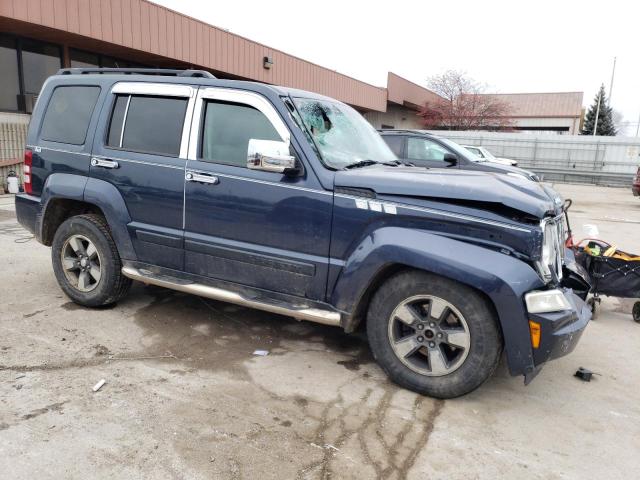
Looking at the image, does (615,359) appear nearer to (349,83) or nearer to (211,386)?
(211,386)

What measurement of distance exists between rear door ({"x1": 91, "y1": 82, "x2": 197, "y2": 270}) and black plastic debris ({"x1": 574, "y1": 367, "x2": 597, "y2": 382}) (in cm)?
319

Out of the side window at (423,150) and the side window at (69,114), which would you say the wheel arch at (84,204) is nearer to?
the side window at (69,114)

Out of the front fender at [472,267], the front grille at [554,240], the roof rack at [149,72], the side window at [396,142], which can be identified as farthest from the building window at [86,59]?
the front grille at [554,240]

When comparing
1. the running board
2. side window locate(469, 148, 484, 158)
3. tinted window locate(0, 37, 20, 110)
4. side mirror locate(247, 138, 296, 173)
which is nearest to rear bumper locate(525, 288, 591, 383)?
the running board

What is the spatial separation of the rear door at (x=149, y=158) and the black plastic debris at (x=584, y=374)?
10.5ft

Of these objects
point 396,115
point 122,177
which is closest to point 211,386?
point 122,177

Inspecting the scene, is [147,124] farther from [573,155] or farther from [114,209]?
[573,155]

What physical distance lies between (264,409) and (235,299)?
3.16ft

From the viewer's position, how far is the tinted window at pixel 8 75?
40.8ft

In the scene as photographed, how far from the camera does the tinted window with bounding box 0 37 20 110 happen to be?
12445 mm

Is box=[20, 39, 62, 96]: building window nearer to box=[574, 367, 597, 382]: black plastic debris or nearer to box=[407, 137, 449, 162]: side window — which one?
box=[407, 137, 449, 162]: side window

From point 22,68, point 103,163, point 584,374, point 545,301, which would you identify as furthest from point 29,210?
point 22,68

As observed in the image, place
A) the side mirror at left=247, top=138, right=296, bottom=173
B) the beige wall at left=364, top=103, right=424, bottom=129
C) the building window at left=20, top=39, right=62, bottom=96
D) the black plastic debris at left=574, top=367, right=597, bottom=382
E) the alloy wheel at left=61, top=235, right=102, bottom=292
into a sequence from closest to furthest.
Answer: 1. the side mirror at left=247, top=138, right=296, bottom=173
2. the black plastic debris at left=574, top=367, right=597, bottom=382
3. the alloy wheel at left=61, top=235, right=102, bottom=292
4. the building window at left=20, top=39, right=62, bottom=96
5. the beige wall at left=364, top=103, right=424, bottom=129

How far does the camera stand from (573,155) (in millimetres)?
26562
